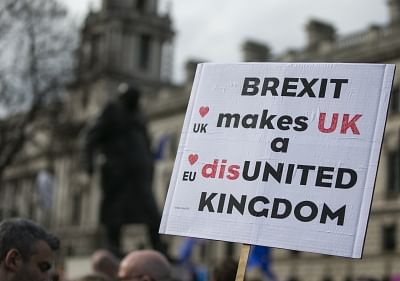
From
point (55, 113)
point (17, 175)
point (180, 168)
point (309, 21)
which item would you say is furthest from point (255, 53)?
point (180, 168)

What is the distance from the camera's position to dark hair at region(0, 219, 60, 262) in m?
3.43

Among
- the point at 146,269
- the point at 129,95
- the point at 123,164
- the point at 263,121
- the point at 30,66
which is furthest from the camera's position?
the point at 30,66

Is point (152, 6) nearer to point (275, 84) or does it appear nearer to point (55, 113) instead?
point (55, 113)

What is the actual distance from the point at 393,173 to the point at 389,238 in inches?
105

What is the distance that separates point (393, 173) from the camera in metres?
41.1

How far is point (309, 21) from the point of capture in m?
48.7

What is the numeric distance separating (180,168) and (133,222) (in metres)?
7.60

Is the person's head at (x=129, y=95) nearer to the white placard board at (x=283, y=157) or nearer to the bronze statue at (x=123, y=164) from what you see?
the bronze statue at (x=123, y=164)

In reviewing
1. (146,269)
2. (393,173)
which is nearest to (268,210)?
(146,269)

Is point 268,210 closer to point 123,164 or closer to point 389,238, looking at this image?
point 123,164

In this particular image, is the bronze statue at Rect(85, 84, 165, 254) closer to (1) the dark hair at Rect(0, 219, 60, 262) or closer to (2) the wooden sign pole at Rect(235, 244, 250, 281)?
(2) the wooden sign pole at Rect(235, 244, 250, 281)

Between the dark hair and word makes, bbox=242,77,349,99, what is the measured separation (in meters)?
1.39

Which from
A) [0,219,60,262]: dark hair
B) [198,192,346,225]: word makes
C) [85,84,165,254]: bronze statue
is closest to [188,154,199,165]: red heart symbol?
[198,192,346,225]: word makes

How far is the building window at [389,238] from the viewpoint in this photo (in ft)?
133
